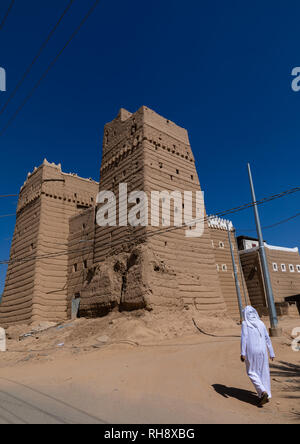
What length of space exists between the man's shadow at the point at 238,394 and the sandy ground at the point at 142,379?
2 centimetres

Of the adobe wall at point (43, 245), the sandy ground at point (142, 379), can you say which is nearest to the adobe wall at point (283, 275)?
the adobe wall at point (43, 245)

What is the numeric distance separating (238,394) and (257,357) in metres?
0.79

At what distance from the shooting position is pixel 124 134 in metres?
19.3

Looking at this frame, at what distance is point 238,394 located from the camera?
18.1ft

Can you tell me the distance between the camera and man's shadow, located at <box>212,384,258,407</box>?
17.1 ft

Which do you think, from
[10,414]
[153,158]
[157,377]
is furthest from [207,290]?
[10,414]

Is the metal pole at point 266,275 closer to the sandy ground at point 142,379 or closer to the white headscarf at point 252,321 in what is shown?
the sandy ground at point 142,379

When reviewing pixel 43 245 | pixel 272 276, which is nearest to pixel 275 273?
pixel 272 276

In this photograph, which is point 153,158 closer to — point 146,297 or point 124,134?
point 124,134

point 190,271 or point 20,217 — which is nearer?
point 190,271

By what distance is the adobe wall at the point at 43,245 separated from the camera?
20688mm

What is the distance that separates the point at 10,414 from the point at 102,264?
11.4 m

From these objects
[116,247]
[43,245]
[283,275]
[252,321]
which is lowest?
[252,321]

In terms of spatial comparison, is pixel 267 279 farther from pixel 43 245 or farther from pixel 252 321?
pixel 43 245
